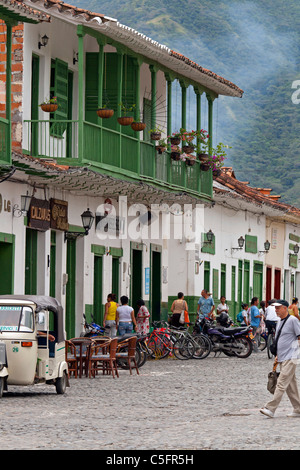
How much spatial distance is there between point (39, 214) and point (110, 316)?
11.8ft

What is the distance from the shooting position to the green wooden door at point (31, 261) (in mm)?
24406

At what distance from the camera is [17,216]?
23.2 meters

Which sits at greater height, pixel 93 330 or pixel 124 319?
pixel 124 319

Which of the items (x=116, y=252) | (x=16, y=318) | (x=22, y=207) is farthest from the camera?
(x=116, y=252)

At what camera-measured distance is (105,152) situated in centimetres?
2477

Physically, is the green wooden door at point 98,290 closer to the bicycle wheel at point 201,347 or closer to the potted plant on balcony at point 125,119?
the bicycle wheel at point 201,347

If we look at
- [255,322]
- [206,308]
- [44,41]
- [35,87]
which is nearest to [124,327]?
[35,87]

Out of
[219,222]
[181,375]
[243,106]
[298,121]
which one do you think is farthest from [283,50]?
[181,375]

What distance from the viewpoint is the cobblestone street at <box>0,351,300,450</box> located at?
11320mm

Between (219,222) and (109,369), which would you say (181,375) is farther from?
(219,222)

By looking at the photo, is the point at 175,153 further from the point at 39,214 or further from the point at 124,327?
the point at 39,214

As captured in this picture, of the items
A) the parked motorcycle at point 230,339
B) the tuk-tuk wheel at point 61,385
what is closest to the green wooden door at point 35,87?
the parked motorcycle at point 230,339

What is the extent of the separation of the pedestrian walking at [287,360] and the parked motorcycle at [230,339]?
14592mm

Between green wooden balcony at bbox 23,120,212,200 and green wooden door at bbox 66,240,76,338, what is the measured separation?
2.13 m
